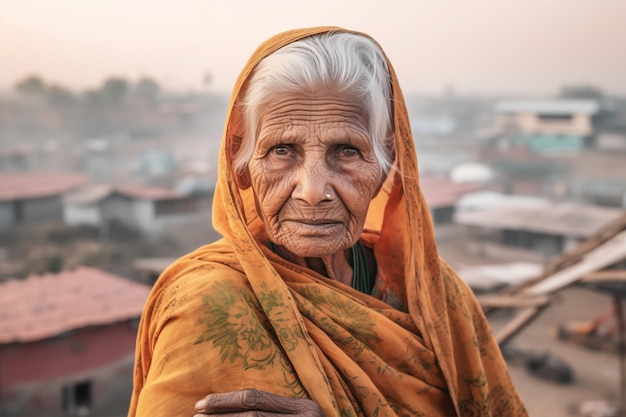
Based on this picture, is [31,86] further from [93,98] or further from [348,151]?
[348,151]

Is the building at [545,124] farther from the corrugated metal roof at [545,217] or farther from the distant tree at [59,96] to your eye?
the distant tree at [59,96]

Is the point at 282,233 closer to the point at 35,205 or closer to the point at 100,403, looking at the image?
the point at 100,403

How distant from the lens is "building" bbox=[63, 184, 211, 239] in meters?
8.99

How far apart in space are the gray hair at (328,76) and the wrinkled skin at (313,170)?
2 cm

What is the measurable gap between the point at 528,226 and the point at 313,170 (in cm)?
1031

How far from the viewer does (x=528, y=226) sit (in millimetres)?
10977

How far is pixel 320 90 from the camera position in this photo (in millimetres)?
1349

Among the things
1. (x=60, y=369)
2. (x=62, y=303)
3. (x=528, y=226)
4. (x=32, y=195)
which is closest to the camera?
(x=60, y=369)

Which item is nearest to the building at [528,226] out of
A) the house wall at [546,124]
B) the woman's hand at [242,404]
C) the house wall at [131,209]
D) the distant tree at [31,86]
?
the house wall at [546,124]

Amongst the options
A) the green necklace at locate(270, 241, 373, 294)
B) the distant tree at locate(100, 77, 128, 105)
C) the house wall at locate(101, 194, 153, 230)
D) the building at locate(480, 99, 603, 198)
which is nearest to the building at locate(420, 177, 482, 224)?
the building at locate(480, 99, 603, 198)

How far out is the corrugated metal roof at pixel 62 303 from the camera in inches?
263

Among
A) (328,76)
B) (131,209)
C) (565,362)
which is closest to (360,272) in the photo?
(328,76)

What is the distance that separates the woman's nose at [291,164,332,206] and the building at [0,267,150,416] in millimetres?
5959

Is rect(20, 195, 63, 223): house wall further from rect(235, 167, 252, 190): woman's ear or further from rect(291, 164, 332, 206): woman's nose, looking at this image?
rect(291, 164, 332, 206): woman's nose
